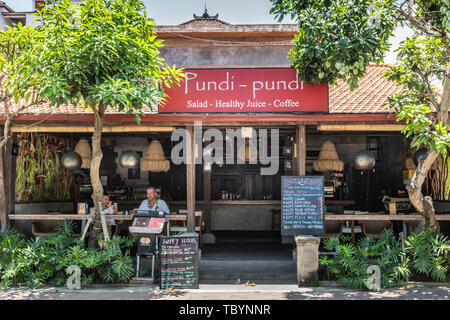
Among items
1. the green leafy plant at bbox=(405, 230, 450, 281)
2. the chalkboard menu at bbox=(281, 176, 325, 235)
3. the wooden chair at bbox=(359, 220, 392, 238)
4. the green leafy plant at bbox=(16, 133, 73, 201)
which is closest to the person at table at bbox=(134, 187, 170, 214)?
the chalkboard menu at bbox=(281, 176, 325, 235)

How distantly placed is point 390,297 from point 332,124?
3.51m

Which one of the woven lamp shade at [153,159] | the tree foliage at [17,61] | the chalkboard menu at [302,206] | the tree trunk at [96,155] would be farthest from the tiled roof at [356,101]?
the chalkboard menu at [302,206]

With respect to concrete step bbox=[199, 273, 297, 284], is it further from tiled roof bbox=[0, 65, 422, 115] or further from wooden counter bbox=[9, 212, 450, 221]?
tiled roof bbox=[0, 65, 422, 115]

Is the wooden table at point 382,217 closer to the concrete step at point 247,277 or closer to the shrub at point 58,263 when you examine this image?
the concrete step at point 247,277

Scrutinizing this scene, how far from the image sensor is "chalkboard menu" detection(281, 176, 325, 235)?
7551mm

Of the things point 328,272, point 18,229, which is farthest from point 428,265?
point 18,229

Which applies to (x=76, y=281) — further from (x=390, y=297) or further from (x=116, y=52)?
(x=390, y=297)

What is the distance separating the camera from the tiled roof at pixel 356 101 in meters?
7.98

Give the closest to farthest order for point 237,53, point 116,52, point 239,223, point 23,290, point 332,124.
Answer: point 116,52 < point 23,290 < point 332,124 < point 237,53 < point 239,223

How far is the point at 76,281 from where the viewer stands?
269 inches

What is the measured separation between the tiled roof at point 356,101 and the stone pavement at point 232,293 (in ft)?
11.3

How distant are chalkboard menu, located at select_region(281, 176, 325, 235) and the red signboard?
149cm

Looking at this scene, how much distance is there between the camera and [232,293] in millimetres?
6621

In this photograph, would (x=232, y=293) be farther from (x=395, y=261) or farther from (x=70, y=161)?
(x=70, y=161)
